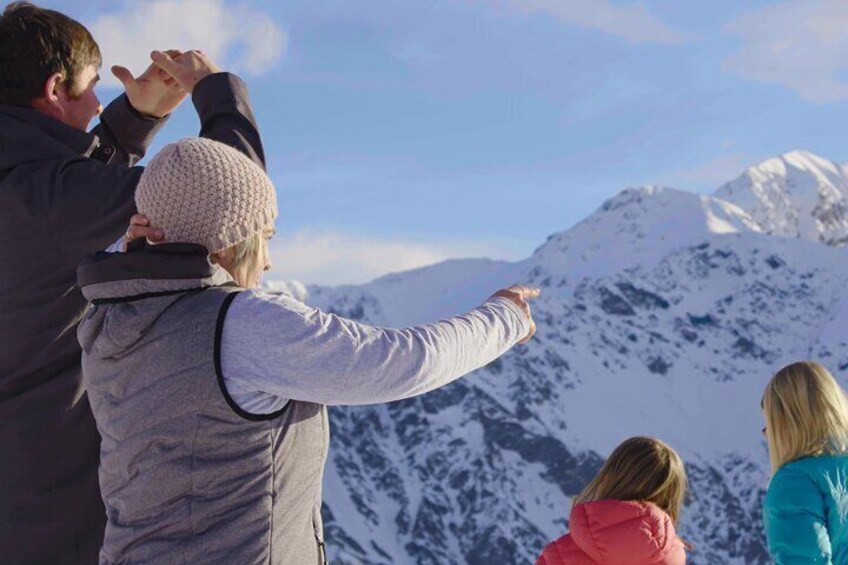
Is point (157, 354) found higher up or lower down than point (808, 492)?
higher up

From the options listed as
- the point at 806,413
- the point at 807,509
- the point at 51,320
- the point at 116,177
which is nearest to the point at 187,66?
the point at 116,177

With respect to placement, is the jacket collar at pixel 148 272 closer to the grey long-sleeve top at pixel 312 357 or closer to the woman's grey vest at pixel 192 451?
the woman's grey vest at pixel 192 451

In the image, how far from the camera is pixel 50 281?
4195mm

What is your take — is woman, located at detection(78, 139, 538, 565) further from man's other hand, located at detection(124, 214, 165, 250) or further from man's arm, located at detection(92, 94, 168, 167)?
man's arm, located at detection(92, 94, 168, 167)

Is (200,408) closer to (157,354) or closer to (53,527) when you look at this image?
(157,354)

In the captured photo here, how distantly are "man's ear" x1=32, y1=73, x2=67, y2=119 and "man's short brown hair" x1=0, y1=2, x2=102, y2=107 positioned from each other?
1cm

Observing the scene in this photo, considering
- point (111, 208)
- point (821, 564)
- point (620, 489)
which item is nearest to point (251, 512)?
point (111, 208)

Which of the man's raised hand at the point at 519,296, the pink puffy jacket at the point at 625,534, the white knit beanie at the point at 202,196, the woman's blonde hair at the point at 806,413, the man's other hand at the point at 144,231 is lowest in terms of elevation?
the pink puffy jacket at the point at 625,534

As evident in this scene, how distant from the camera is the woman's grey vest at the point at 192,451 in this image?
332cm

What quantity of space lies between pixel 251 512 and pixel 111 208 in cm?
134

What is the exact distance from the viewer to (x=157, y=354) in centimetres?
337

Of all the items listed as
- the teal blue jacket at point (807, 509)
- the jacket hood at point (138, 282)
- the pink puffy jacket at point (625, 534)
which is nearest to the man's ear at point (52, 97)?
the jacket hood at point (138, 282)

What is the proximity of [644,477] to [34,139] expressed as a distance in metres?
2.97

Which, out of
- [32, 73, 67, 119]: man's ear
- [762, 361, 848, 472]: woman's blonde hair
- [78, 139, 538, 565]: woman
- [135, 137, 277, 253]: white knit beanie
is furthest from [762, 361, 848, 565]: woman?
[32, 73, 67, 119]: man's ear
